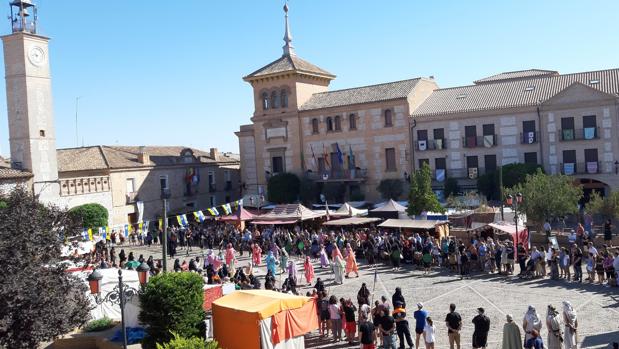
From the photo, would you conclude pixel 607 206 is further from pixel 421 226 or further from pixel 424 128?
pixel 424 128

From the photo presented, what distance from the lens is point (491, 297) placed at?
765 inches

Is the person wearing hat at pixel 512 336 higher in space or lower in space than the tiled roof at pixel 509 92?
lower

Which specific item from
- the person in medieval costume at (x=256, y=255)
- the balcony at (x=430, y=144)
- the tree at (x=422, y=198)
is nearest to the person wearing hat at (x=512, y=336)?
the person in medieval costume at (x=256, y=255)

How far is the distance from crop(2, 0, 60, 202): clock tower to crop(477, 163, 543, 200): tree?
25.4m

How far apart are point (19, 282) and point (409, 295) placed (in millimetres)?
11739

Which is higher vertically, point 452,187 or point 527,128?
point 527,128

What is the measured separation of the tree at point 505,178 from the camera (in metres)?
36.8

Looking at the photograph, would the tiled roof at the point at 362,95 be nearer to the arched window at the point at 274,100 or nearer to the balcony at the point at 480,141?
the arched window at the point at 274,100

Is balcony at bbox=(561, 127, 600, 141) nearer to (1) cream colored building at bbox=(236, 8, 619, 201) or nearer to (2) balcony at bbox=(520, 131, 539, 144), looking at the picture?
(1) cream colored building at bbox=(236, 8, 619, 201)

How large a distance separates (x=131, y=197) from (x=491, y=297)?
31209mm

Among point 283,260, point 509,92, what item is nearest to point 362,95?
point 509,92

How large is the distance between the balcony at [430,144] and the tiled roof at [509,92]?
1746mm

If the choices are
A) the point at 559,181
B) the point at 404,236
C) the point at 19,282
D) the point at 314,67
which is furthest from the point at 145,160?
the point at 19,282

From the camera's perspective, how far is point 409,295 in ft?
67.1
